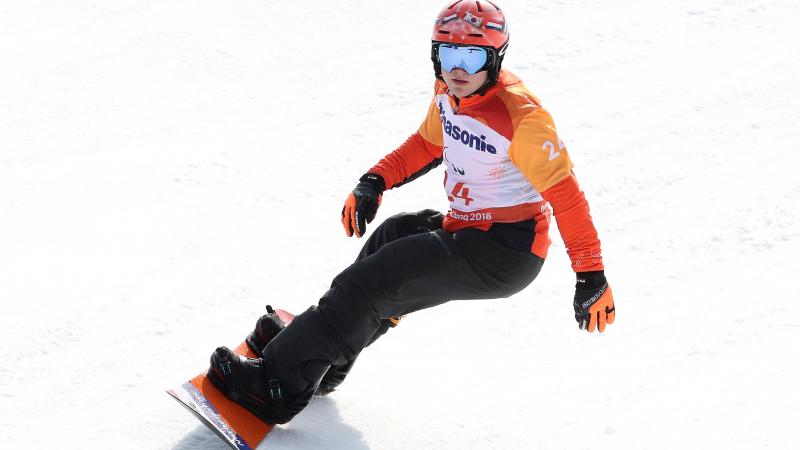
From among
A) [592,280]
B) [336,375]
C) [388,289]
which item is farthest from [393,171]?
[592,280]

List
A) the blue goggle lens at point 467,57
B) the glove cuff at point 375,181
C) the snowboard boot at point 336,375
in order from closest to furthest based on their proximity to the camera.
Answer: the blue goggle lens at point 467,57, the snowboard boot at point 336,375, the glove cuff at point 375,181

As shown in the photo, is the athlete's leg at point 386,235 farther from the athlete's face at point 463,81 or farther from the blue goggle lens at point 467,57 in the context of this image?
the blue goggle lens at point 467,57

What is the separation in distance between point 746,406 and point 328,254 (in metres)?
2.45

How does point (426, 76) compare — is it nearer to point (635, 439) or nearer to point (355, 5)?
point (355, 5)

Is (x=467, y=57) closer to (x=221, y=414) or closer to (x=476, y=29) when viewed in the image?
(x=476, y=29)

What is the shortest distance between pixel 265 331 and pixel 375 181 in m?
0.85

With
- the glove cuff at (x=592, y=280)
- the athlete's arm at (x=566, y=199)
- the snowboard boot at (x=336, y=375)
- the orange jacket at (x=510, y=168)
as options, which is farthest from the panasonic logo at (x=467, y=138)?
the snowboard boot at (x=336, y=375)

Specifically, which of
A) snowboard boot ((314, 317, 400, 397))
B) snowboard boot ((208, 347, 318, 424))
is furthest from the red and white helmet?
snowboard boot ((208, 347, 318, 424))

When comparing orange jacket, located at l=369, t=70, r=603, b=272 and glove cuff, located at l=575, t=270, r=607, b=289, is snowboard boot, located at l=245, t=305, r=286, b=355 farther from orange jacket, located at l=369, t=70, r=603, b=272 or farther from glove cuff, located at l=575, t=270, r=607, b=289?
glove cuff, located at l=575, t=270, r=607, b=289

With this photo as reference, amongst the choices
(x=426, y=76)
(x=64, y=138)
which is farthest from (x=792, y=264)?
(x=64, y=138)

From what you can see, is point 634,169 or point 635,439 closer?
point 635,439

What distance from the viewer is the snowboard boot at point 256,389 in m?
4.15

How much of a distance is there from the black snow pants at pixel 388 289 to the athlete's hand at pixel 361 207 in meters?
0.39

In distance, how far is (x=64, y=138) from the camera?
6.86 meters
